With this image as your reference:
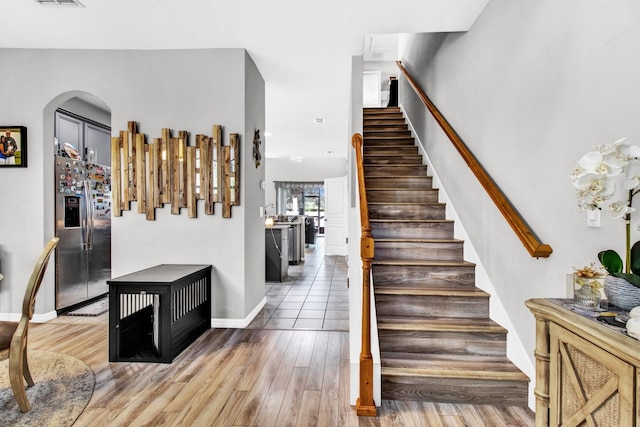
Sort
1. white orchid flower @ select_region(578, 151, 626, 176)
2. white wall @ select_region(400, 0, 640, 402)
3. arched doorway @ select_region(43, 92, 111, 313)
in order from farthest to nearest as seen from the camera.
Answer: arched doorway @ select_region(43, 92, 111, 313)
white wall @ select_region(400, 0, 640, 402)
white orchid flower @ select_region(578, 151, 626, 176)

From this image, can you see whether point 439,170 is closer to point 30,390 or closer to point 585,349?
point 585,349

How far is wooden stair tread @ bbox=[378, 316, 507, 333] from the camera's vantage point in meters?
2.33

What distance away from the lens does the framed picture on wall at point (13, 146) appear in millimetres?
3428

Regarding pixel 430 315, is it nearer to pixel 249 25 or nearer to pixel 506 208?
pixel 506 208

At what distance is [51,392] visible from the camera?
217cm

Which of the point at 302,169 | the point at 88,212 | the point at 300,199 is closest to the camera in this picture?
the point at 88,212

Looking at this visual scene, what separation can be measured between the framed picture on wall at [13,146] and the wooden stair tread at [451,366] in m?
3.95

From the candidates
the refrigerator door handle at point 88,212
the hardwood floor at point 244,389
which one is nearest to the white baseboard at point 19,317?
the hardwood floor at point 244,389

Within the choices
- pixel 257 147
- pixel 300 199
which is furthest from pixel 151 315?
pixel 300 199

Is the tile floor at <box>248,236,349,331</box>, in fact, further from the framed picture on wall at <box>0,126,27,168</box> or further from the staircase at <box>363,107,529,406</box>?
the framed picture on wall at <box>0,126,27,168</box>

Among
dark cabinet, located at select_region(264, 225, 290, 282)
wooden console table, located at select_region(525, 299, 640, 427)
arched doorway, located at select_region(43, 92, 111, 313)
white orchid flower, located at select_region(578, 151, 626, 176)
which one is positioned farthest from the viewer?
dark cabinet, located at select_region(264, 225, 290, 282)

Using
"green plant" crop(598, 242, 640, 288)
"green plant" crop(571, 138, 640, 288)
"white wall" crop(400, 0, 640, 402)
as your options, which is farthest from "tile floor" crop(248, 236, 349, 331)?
"green plant" crop(571, 138, 640, 288)

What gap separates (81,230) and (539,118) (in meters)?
4.55

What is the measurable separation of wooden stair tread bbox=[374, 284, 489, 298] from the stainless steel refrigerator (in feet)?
11.2
